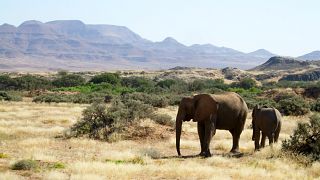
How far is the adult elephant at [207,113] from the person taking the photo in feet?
61.0

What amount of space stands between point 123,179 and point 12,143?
28.0 feet

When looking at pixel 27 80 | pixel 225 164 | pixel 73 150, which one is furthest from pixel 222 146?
pixel 27 80

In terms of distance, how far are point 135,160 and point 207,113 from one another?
341 cm

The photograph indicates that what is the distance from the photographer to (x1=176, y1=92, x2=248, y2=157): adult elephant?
18594mm

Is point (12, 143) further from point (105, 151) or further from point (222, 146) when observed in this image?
point (222, 146)

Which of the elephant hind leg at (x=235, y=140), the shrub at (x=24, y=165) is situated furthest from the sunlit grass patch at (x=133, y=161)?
the elephant hind leg at (x=235, y=140)

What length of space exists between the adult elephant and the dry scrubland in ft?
3.05

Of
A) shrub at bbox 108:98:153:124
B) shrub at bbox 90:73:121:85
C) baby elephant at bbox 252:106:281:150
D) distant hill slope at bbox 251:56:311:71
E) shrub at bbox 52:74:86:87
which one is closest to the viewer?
baby elephant at bbox 252:106:281:150

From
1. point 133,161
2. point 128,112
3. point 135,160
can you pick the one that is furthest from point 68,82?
point 133,161

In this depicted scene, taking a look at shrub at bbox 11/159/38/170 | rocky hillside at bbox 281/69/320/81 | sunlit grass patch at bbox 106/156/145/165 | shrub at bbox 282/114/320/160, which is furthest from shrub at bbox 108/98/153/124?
rocky hillside at bbox 281/69/320/81

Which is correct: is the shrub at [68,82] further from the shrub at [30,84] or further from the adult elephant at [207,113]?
the adult elephant at [207,113]

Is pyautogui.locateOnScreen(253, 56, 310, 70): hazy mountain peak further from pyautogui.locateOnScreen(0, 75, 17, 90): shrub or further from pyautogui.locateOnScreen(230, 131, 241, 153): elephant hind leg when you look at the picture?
pyautogui.locateOnScreen(230, 131, 241, 153): elephant hind leg

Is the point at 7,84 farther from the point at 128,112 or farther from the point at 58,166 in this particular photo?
the point at 58,166

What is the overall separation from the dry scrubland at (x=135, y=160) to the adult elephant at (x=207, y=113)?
36.6 inches
